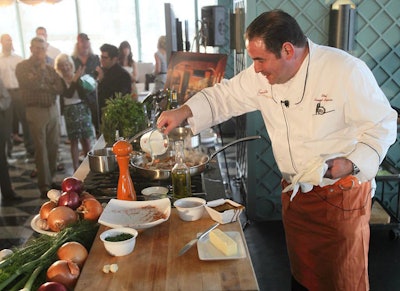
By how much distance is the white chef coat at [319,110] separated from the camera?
166 centimetres

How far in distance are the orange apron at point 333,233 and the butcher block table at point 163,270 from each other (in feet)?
2.40

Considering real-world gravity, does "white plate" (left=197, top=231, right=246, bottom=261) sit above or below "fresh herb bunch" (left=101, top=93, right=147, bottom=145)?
below

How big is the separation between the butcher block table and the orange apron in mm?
732

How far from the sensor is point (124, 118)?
8.67ft

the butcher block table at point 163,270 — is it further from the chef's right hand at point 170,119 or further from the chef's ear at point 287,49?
the chef's ear at point 287,49

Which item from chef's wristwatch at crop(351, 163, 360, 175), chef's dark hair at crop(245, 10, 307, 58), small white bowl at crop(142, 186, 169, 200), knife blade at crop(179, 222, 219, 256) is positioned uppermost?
chef's dark hair at crop(245, 10, 307, 58)

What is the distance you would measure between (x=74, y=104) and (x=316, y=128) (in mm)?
3564

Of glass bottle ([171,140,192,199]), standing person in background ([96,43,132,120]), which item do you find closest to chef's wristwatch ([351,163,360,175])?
glass bottle ([171,140,192,199])

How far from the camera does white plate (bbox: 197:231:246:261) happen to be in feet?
4.16

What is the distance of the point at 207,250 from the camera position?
1312 mm

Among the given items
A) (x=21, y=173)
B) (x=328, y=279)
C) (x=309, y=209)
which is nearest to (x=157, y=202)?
(x=309, y=209)

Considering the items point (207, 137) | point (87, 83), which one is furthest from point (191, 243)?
point (87, 83)

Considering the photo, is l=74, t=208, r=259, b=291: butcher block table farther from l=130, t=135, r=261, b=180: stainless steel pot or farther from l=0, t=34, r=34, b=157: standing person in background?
l=0, t=34, r=34, b=157: standing person in background

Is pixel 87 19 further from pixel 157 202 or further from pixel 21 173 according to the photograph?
pixel 157 202
